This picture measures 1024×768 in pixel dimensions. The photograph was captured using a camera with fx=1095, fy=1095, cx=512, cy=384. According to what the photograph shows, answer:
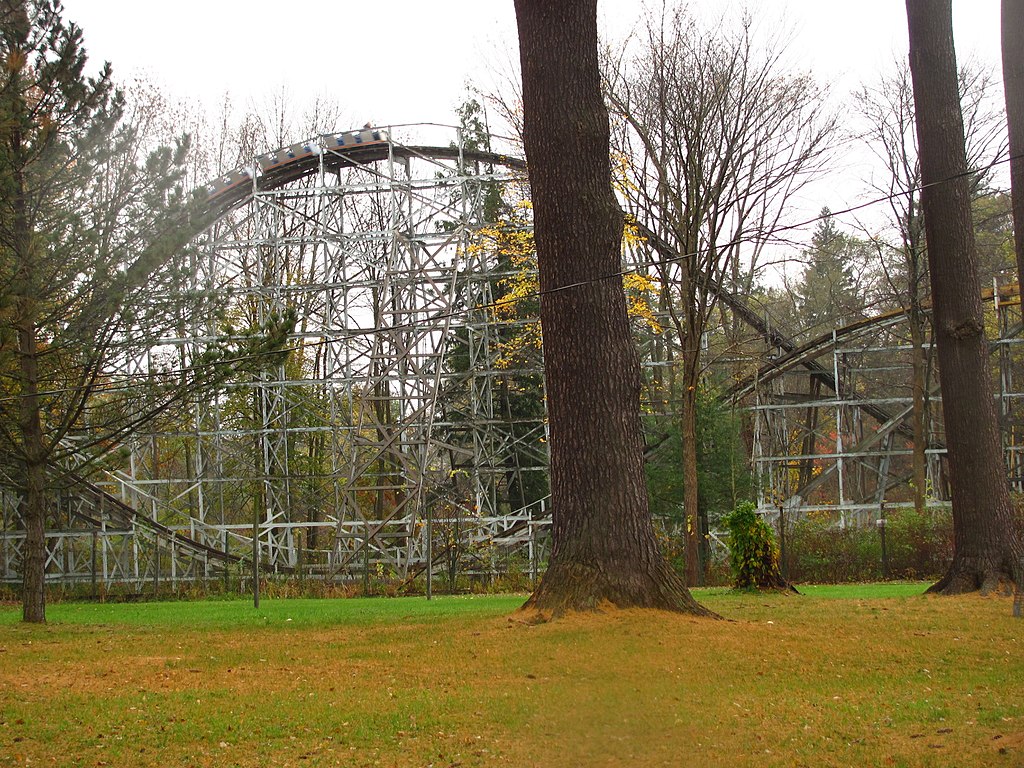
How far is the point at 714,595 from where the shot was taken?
14039mm

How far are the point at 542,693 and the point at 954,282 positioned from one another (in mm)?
8592

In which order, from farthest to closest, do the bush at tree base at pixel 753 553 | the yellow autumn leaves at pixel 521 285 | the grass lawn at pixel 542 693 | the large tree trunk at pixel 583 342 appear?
the yellow autumn leaves at pixel 521 285 < the bush at tree base at pixel 753 553 < the large tree trunk at pixel 583 342 < the grass lawn at pixel 542 693

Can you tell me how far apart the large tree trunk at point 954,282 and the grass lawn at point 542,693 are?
8.62 feet

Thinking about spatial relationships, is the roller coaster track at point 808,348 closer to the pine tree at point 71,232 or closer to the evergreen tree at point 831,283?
the evergreen tree at point 831,283

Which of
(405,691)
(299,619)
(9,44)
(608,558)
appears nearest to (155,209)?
(9,44)

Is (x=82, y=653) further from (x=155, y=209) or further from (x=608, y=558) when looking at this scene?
(x=155, y=209)

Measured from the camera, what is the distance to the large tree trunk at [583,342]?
379 inches

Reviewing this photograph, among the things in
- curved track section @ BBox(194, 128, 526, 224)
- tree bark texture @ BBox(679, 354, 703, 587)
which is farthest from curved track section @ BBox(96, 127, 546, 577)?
tree bark texture @ BBox(679, 354, 703, 587)

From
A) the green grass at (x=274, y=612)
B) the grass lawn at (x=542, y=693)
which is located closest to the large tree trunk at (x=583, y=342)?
the grass lawn at (x=542, y=693)

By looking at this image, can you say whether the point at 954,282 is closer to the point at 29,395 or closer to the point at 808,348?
the point at 29,395

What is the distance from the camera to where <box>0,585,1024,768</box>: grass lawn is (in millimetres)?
5688

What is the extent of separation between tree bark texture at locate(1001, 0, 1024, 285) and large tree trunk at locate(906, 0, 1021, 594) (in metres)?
3.46

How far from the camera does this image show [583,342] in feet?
32.8

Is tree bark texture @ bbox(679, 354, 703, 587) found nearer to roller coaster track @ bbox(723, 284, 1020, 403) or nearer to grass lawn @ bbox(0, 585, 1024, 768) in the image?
roller coaster track @ bbox(723, 284, 1020, 403)
